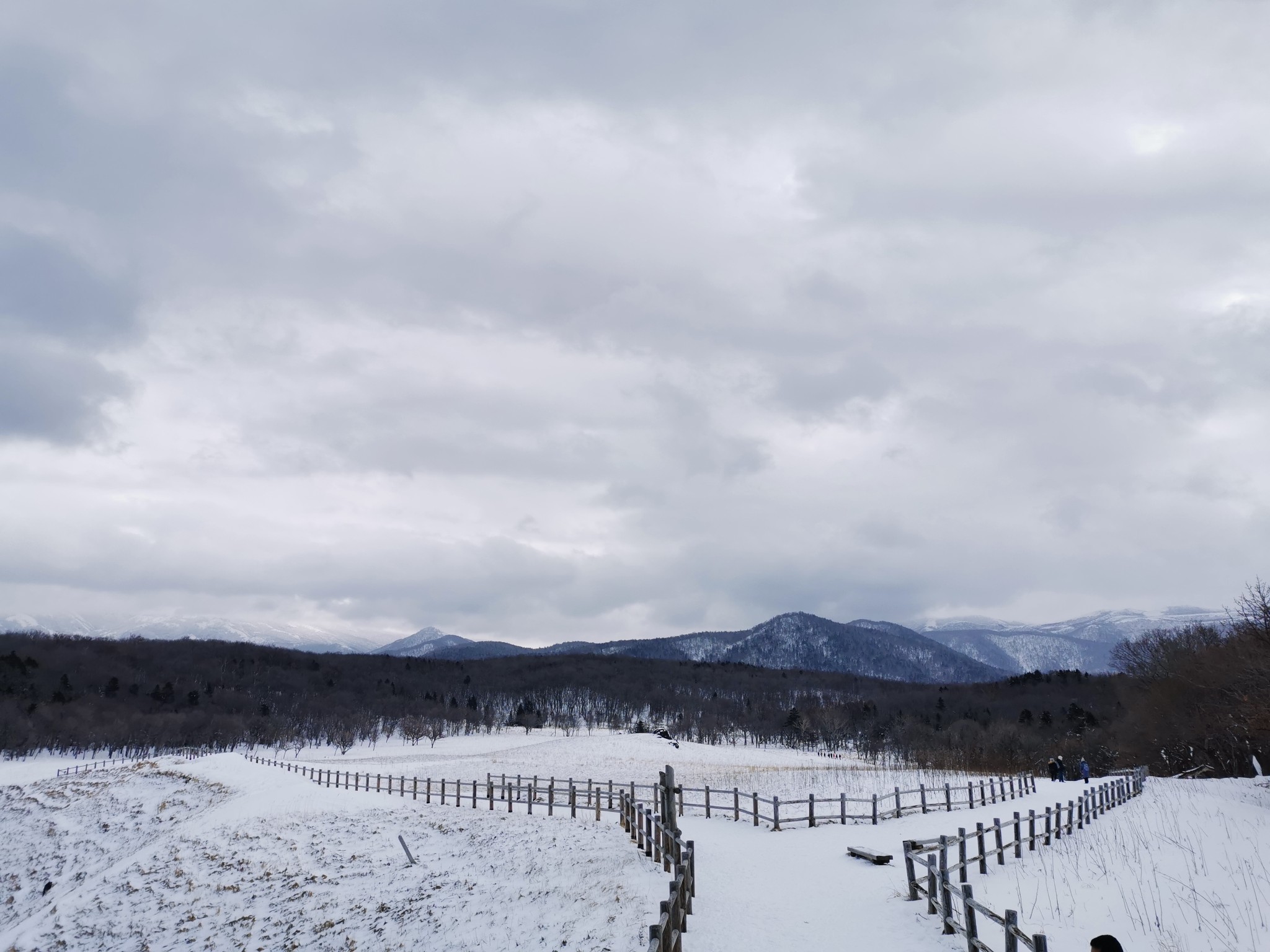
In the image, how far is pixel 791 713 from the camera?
6161 inches

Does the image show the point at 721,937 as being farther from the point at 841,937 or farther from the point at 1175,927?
the point at 1175,927

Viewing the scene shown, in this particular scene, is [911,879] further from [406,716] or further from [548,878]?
[406,716]

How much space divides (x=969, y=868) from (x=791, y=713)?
145 meters

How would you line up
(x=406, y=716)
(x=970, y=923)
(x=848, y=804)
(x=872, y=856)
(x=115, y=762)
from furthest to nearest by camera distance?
1. (x=406, y=716)
2. (x=115, y=762)
3. (x=848, y=804)
4. (x=872, y=856)
5. (x=970, y=923)

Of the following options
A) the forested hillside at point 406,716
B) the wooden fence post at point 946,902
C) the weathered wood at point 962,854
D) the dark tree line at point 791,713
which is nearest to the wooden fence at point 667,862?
the wooden fence post at point 946,902

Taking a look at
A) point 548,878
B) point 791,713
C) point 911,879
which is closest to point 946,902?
point 911,879

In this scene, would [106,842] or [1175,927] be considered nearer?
[1175,927]

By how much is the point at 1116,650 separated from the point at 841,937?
10957 centimetres

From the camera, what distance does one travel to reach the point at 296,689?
189m

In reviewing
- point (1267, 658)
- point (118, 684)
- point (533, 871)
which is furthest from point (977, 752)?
point (118, 684)

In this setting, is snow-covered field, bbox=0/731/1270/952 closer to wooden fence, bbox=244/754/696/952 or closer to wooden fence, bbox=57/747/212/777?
wooden fence, bbox=244/754/696/952

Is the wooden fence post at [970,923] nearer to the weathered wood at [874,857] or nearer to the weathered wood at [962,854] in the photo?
the weathered wood at [962,854]

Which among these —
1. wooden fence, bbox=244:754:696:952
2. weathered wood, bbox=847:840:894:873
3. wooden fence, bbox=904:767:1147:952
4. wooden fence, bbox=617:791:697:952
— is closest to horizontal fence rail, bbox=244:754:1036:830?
wooden fence, bbox=244:754:696:952

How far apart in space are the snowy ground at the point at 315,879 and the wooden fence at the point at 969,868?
17.9 feet
